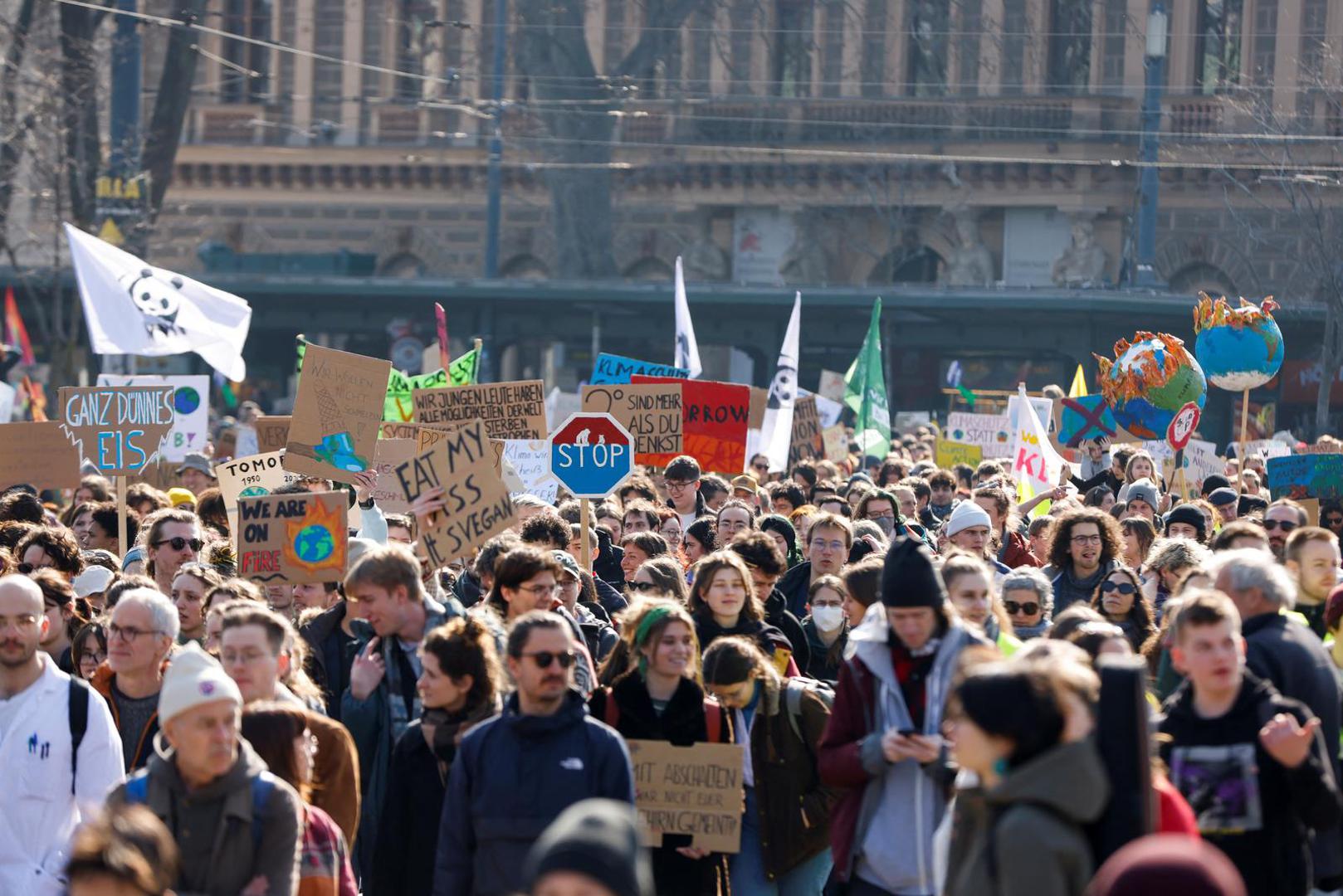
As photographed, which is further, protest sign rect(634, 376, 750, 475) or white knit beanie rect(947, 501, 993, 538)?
protest sign rect(634, 376, 750, 475)

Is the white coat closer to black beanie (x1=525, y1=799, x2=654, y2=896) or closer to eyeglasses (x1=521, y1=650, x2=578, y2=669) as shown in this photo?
eyeglasses (x1=521, y1=650, x2=578, y2=669)

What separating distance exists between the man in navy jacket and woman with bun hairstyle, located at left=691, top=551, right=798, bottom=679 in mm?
1603

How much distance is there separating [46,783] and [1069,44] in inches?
1578

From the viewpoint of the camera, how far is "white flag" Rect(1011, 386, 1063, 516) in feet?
53.6

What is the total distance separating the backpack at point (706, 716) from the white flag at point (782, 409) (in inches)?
437

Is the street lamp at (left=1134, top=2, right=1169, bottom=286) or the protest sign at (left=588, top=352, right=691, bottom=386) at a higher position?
the street lamp at (left=1134, top=2, right=1169, bottom=286)

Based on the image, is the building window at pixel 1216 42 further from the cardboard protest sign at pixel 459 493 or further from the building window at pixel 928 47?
the cardboard protest sign at pixel 459 493

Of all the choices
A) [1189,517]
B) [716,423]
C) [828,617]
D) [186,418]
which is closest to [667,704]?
[828,617]

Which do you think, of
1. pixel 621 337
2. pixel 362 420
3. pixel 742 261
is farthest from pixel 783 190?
pixel 362 420

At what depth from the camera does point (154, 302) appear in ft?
52.6

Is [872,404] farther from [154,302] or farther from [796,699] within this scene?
[796,699]

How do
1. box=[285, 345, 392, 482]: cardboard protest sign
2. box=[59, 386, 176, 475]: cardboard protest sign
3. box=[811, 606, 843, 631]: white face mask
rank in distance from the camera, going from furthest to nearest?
1. box=[59, 386, 176, 475]: cardboard protest sign
2. box=[285, 345, 392, 482]: cardboard protest sign
3. box=[811, 606, 843, 631]: white face mask

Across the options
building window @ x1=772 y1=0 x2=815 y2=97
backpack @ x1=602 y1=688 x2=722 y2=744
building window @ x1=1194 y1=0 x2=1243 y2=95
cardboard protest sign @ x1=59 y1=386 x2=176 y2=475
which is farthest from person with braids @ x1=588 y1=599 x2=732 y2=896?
building window @ x1=772 y1=0 x2=815 y2=97

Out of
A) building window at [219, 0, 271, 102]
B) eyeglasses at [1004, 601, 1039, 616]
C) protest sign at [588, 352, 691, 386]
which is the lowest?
eyeglasses at [1004, 601, 1039, 616]
